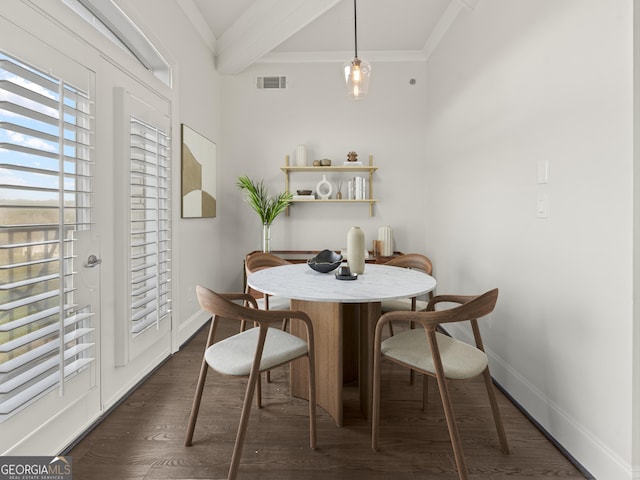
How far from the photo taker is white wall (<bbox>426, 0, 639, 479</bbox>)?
54.9 inches

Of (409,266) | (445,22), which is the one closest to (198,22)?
Answer: (445,22)

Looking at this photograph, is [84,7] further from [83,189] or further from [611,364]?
[611,364]

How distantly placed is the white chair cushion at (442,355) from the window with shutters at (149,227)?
1.64 m

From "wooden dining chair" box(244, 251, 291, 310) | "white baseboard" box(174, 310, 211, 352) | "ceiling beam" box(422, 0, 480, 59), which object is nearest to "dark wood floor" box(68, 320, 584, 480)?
"wooden dining chair" box(244, 251, 291, 310)

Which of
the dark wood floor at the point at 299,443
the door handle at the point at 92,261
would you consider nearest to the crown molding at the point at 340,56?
the door handle at the point at 92,261

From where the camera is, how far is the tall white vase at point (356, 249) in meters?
2.12

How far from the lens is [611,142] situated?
4.65 feet

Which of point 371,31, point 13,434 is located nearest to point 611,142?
point 13,434

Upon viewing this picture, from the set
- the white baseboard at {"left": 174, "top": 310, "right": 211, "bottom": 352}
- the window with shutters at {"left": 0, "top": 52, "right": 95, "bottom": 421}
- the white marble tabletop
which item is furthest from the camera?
the white baseboard at {"left": 174, "top": 310, "right": 211, "bottom": 352}

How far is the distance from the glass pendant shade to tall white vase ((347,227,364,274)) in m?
1.11

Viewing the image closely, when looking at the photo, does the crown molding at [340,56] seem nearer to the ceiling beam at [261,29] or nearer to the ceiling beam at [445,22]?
the ceiling beam at [445,22]

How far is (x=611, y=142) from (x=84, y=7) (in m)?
2.75

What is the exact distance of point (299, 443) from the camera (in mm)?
1741

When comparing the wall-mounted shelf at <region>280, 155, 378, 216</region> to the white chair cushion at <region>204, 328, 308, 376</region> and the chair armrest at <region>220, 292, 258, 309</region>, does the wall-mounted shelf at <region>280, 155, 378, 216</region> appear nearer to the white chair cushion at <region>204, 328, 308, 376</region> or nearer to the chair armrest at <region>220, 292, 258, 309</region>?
the chair armrest at <region>220, 292, 258, 309</region>
